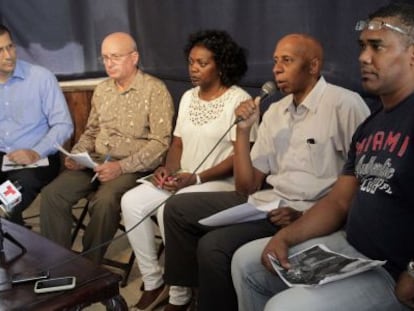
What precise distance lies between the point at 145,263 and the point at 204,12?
1479mm

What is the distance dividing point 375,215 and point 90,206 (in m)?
1.45

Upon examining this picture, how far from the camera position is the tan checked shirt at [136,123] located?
A: 8.97ft

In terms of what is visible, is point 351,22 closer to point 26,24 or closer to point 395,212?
point 395,212

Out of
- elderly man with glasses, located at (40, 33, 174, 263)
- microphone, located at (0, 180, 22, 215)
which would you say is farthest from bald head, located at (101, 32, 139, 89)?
microphone, located at (0, 180, 22, 215)

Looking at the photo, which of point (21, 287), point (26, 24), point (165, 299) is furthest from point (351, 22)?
point (26, 24)

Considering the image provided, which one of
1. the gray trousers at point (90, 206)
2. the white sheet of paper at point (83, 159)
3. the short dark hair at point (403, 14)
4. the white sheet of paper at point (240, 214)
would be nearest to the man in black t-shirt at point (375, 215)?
the short dark hair at point (403, 14)

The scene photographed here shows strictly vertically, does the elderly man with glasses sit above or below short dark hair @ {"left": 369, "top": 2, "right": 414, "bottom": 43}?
below

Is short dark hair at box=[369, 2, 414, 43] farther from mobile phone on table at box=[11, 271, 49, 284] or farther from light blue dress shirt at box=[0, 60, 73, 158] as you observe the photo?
light blue dress shirt at box=[0, 60, 73, 158]

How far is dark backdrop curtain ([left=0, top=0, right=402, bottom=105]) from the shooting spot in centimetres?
243

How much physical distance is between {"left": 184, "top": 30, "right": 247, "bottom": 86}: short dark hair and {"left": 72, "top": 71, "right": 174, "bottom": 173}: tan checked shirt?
1.07ft

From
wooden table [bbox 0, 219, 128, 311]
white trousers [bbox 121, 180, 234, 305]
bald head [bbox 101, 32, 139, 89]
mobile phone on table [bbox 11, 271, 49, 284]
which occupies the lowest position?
white trousers [bbox 121, 180, 234, 305]

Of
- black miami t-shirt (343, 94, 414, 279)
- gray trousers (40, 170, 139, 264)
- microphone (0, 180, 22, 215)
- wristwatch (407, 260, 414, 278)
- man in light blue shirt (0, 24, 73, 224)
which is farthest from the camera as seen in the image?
man in light blue shirt (0, 24, 73, 224)

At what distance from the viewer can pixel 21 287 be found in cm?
155

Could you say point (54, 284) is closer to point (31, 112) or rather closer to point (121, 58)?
point (121, 58)
